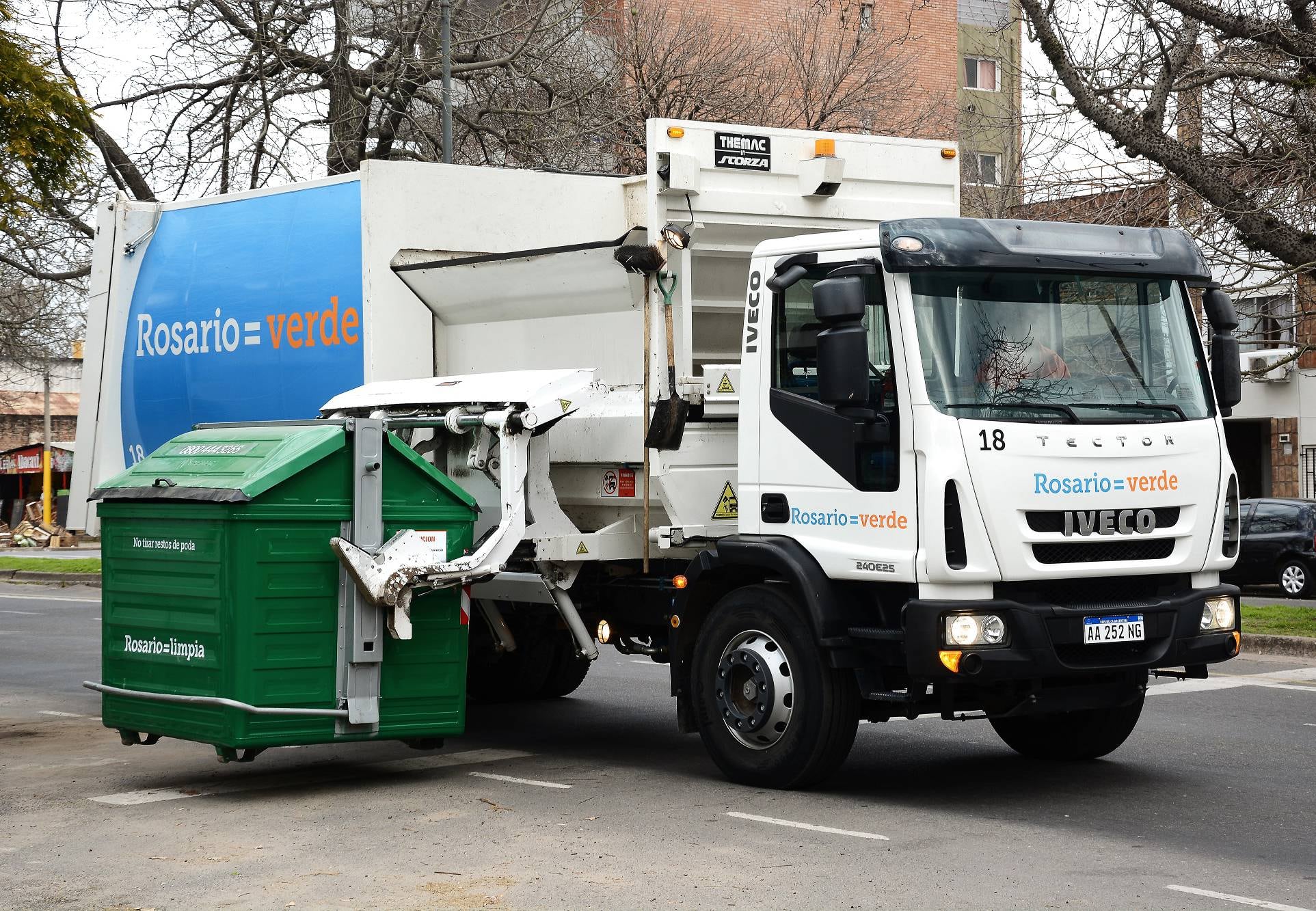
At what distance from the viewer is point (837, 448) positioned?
7.38m

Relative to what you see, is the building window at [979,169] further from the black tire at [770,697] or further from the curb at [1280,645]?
the black tire at [770,697]

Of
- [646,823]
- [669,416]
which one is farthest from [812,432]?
[646,823]

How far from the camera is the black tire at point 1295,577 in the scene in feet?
71.7

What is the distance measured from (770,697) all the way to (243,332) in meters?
4.44

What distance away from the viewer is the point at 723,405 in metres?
8.22

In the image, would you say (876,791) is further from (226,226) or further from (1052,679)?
(226,226)

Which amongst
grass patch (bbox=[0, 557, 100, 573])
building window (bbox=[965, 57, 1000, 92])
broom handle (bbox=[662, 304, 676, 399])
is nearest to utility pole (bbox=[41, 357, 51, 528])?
grass patch (bbox=[0, 557, 100, 573])

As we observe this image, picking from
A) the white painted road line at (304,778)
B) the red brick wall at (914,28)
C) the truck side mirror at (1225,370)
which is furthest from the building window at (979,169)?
the white painted road line at (304,778)

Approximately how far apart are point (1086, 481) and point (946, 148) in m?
2.94

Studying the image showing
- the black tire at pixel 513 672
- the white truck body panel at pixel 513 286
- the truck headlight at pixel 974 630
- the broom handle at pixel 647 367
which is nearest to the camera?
the truck headlight at pixel 974 630

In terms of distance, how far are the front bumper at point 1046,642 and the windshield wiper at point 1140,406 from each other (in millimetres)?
765

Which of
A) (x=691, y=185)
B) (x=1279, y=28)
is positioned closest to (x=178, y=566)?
(x=691, y=185)

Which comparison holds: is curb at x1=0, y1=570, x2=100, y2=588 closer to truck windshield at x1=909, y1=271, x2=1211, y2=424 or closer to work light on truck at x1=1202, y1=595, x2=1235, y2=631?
truck windshield at x1=909, y1=271, x2=1211, y2=424

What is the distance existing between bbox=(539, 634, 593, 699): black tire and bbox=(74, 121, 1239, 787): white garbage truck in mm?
1625
